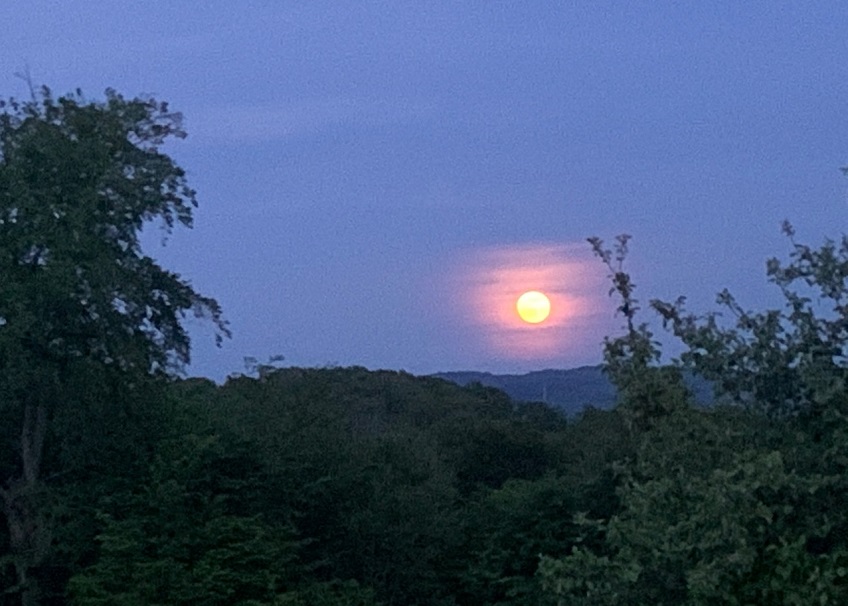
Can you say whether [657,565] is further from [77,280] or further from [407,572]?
[407,572]

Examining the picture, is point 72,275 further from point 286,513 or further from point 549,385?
point 549,385

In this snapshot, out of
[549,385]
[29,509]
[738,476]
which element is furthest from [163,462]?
[549,385]

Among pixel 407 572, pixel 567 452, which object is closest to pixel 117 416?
pixel 407 572

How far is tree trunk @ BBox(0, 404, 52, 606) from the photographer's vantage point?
1962cm

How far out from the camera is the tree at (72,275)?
18406 mm

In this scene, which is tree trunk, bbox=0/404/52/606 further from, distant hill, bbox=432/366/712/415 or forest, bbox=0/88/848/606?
distant hill, bbox=432/366/712/415

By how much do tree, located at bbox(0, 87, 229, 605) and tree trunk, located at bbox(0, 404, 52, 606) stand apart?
0.02 metres

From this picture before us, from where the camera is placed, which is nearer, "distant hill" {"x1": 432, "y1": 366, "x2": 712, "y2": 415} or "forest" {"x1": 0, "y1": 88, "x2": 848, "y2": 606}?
"forest" {"x1": 0, "y1": 88, "x2": 848, "y2": 606}

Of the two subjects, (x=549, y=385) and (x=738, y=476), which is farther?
(x=549, y=385)

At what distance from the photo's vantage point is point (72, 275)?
18297 millimetres

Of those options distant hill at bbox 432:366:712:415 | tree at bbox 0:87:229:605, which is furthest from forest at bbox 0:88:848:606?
distant hill at bbox 432:366:712:415

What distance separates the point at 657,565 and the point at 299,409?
46.2 ft

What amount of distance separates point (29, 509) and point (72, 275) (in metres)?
3.89

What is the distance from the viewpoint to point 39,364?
1884 centimetres
